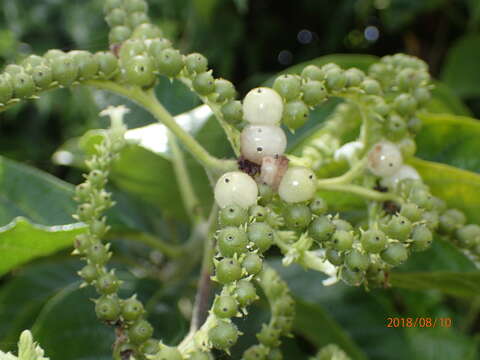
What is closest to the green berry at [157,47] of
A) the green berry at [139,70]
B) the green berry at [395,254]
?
the green berry at [139,70]

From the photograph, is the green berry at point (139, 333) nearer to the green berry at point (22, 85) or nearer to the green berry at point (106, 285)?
the green berry at point (106, 285)

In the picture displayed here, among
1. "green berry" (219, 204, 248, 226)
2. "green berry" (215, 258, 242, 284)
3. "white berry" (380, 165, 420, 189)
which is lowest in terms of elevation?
"white berry" (380, 165, 420, 189)

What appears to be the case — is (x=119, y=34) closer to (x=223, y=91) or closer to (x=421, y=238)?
(x=223, y=91)

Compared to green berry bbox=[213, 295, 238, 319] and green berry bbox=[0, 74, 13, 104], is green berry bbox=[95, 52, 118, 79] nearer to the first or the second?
green berry bbox=[0, 74, 13, 104]

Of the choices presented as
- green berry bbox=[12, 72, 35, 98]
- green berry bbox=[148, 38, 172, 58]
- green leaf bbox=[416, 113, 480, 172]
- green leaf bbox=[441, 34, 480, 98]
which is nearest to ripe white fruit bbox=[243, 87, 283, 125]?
green berry bbox=[148, 38, 172, 58]

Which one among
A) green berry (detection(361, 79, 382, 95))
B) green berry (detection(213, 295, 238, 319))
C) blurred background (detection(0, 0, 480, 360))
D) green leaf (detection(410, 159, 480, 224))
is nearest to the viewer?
green berry (detection(213, 295, 238, 319))
